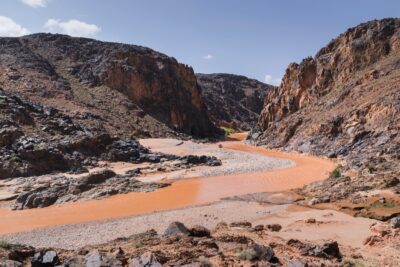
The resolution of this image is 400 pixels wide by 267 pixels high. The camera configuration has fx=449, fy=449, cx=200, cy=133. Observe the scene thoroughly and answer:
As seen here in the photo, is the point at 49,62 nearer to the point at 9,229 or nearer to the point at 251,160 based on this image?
the point at 251,160

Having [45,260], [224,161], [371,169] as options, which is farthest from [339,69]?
[45,260]

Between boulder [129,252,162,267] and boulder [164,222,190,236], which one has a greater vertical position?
boulder [129,252,162,267]

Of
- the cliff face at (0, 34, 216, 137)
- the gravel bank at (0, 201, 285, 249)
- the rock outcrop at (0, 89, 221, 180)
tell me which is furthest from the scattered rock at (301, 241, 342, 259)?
the cliff face at (0, 34, 216, 137)

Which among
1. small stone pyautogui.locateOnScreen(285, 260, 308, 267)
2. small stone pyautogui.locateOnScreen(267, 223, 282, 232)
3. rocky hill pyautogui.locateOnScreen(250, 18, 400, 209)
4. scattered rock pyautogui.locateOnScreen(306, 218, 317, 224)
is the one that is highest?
rocky hill pyautogui.locateOnScreen(250, 18, 400, 209)

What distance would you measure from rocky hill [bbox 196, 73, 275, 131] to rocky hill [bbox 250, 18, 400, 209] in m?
39.9

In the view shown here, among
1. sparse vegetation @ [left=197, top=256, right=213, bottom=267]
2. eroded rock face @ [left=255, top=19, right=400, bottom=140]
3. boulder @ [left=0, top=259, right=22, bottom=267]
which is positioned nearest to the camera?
boulder @ [left=0, top=259, right=22, bottom=267]

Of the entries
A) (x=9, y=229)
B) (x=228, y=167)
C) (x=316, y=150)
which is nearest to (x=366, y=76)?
(x=316, y=150)

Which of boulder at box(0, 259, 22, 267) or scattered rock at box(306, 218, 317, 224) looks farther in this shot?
scattered rock at box(306, 218, 317, 224)

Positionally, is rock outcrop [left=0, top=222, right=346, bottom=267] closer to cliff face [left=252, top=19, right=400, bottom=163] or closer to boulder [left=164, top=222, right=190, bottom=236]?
boulder [left=164, top=222, right=190, bottom=236]

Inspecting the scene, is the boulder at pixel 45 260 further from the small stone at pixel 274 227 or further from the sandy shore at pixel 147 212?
the small stone at pixel 274 227

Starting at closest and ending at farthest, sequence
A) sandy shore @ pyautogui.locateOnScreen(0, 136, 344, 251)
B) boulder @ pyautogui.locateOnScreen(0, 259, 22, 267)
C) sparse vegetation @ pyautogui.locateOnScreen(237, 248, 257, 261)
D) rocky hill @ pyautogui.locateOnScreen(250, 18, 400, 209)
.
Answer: boulder @ pyautogui.locateOnScreen(0, 259, 22, 267) → sparse vegetation @ pyautogui.locateOnScreen(237, 248, 257, 261) → sandy shore @ pyautogui.locateOnScreen(0, 136, 344, 251) → rocky hill @ pyautogui.locateOnScreen(250, 18, 400, 209)

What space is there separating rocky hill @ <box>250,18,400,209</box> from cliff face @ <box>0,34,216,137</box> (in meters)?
14.7

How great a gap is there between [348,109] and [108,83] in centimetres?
3645

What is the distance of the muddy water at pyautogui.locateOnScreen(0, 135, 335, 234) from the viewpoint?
20.9m
